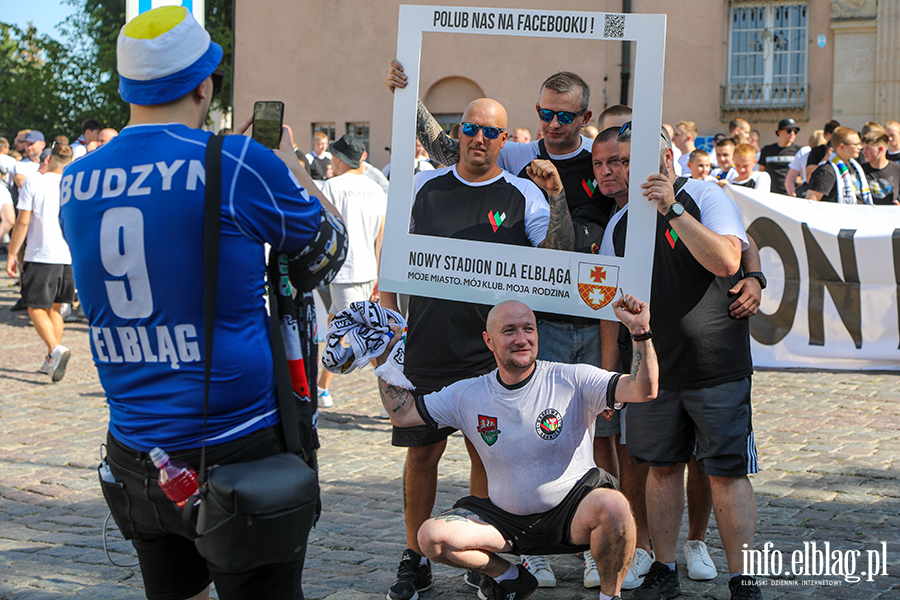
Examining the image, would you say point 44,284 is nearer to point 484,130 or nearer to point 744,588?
point 484,130

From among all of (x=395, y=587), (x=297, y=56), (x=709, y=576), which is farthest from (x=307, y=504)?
(x=297, y=56)

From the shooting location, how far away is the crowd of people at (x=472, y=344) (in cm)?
222

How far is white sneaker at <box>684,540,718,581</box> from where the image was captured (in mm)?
4066

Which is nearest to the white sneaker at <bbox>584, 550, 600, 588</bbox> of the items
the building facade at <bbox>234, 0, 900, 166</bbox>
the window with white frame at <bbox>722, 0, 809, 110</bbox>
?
the building facade at <bbox>234, 0, 900, 166</bbox>

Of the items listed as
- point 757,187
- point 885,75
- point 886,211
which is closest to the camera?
point 886,211

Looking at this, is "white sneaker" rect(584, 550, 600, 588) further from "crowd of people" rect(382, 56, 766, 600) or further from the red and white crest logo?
the red and white crest logo

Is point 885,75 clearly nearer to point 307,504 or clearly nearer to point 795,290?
point 795,290

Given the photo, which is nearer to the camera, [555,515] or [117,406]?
[117,406]

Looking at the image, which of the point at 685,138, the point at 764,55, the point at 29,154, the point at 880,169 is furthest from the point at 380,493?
the point at 764,55

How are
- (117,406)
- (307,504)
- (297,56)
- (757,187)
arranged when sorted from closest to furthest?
(307,504)
(117,406)
(757,187)
(297,56)

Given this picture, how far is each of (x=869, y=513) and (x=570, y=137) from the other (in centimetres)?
258

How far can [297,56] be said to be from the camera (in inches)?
1003

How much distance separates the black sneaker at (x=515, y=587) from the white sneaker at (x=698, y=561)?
2.77ft

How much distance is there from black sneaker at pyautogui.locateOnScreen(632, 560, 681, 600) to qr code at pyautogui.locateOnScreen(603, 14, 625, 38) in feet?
7.21
